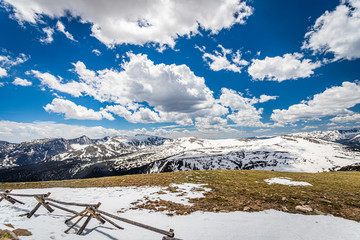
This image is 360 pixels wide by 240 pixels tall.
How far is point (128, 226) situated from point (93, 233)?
2.06 m

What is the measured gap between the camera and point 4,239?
6.56m

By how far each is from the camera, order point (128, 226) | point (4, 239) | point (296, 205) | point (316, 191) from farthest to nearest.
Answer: point (316, 191) → point (296, 205) → point (128, 226) → point (4, 239)

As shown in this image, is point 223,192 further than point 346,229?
Yes

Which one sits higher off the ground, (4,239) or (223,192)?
(4,239)

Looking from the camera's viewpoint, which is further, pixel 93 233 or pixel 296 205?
pixel 296 205

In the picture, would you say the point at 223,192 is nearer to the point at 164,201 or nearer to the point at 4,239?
the point at 164,201

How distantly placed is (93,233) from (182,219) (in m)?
5.53

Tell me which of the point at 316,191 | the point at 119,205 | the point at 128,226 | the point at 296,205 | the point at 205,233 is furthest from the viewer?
the point at 316,191

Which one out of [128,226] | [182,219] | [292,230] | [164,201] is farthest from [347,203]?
[128,226]

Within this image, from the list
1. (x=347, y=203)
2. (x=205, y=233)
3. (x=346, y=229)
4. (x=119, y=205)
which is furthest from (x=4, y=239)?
(x=347, y=203)

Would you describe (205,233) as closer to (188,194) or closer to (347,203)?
(188,194)

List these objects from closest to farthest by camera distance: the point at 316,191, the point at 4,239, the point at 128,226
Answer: the point at 4,239, the point at 128,226, the point at 316,191

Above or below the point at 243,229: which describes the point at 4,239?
above

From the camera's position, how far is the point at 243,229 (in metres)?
9.23
